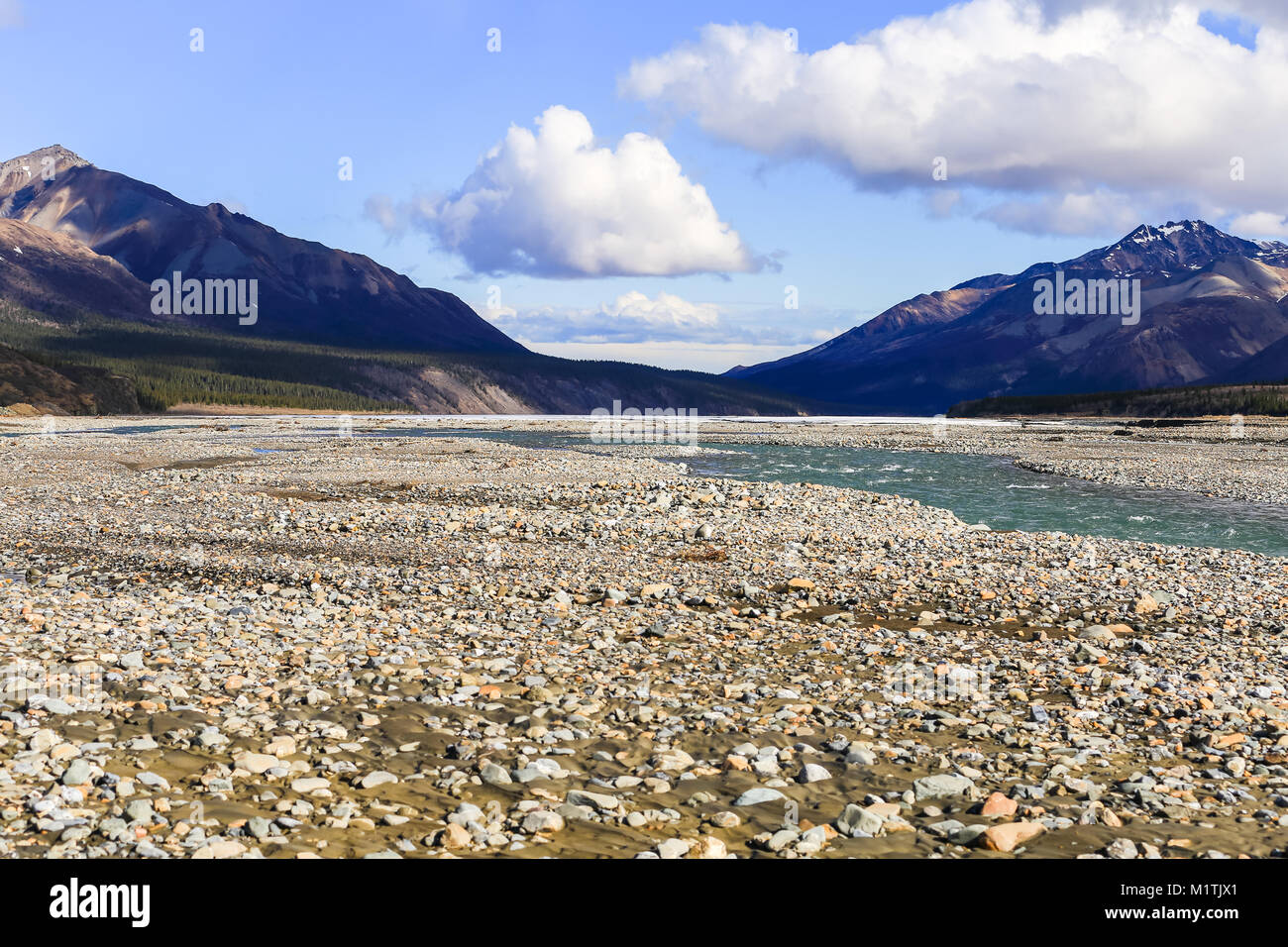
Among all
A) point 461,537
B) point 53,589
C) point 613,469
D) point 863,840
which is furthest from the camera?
point 613,469

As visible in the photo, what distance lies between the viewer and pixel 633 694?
12.1 metres

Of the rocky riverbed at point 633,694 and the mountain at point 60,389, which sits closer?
the rocky riverbed at point 633,694

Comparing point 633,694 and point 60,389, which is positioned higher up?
point 60,389

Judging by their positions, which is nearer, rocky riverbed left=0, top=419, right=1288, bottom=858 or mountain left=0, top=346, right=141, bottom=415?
rocky riverbed left=0, top=419, right=1288, bottom=858

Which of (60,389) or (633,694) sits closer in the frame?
(633,694)

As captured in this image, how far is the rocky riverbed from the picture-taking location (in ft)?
26.2

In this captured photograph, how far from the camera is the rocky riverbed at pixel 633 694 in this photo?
7.98 meters

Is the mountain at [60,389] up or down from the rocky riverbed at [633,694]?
up

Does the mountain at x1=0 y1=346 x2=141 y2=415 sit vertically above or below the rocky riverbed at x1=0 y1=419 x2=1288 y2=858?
above
